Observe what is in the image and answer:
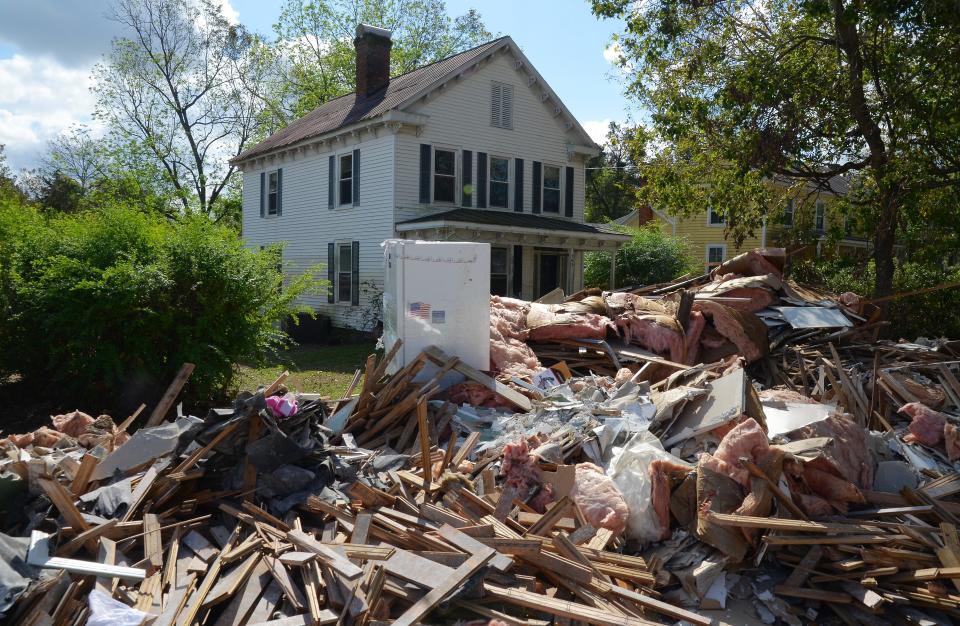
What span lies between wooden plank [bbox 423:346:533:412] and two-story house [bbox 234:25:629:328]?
31.0 ft

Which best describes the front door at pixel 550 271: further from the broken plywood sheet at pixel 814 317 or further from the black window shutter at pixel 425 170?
the broken plywood sheet at pixel 814 317

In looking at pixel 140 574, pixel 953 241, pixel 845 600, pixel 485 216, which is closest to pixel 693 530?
pixel 845 600

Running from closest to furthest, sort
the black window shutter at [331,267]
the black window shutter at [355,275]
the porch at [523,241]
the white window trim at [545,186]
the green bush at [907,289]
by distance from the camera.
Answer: the green bush at [907,289] < the porch at [523,241] < the black window shutter at [355,275] < the black window shutter at [331,267] < the white window trim at [545,186]

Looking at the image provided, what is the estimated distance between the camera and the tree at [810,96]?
10.1m

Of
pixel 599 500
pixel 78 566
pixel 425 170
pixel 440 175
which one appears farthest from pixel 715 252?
pixel 78 566

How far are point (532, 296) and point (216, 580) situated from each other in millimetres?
16622

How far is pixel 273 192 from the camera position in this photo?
22.6m

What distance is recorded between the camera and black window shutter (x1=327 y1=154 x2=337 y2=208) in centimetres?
1972

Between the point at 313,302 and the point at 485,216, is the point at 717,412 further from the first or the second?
the point at 313,302

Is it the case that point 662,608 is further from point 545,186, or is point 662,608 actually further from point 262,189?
point 262,189

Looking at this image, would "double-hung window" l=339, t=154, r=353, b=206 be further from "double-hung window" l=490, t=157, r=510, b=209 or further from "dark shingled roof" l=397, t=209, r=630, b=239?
"double-hung window" l=490, t=157, r=510, b=209

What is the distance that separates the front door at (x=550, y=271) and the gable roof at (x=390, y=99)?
370 centimetres

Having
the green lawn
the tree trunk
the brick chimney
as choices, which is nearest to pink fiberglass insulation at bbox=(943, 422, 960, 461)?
the tree trunk

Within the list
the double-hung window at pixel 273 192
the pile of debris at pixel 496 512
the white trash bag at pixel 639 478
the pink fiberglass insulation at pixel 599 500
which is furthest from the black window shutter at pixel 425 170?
the pink fiberglass insulation at pixel 599 500
